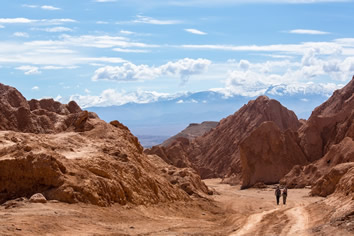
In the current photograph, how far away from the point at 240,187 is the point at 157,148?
34.2 ft

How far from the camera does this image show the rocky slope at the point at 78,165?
21703 mm

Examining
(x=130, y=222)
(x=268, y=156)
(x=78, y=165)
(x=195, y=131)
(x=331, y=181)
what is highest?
(x=195, y=131)

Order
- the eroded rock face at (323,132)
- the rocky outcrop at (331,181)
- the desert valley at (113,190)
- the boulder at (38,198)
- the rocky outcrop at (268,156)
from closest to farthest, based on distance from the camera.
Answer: the desert valley at (113,190) < the boulder at (38,198) < the rocky outcrop at (331,181) < the rocky outcrop at (268,156) < the eroded rock face at (323,132)

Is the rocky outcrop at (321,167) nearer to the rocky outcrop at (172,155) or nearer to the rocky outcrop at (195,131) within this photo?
the rocky outcrop at (172,155)

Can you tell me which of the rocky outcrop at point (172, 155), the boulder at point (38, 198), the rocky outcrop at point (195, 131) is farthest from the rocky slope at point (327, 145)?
the rocky outcrop at point (195, 131)

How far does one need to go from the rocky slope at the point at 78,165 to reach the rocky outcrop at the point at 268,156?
17532mm

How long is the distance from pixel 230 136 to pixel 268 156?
93.9 ft

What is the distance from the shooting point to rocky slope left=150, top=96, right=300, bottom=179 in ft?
265

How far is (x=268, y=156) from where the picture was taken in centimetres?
5653

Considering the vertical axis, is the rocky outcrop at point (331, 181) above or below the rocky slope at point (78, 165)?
below

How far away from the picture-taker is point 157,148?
6216 centimetres

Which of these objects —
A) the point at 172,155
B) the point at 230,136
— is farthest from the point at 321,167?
the point at 230,136

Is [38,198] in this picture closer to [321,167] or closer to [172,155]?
[321,167]

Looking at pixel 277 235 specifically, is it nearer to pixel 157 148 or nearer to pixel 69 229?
pixel 69 229
